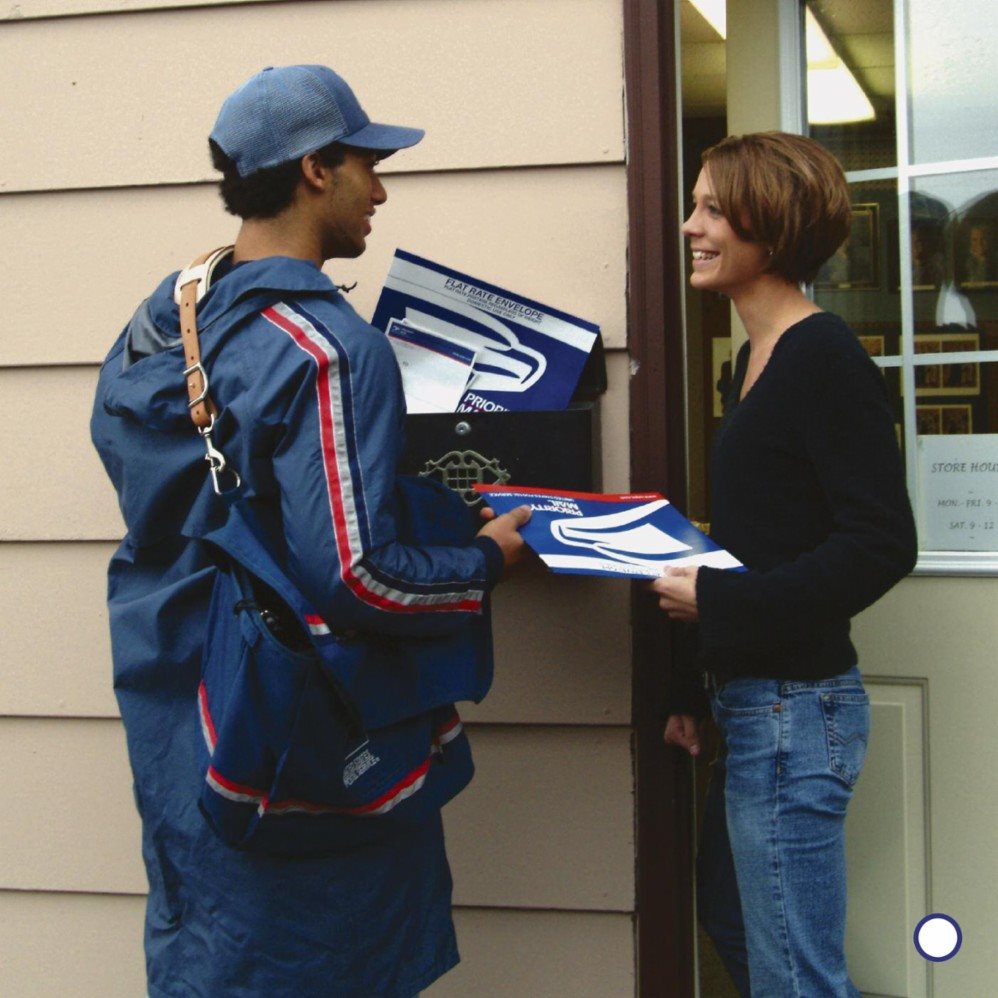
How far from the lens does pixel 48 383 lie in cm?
232

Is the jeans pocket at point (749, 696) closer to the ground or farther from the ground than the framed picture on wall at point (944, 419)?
closer to the ground

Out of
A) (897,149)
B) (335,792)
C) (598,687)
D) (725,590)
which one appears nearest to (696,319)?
(897,149)

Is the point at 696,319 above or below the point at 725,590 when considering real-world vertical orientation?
above

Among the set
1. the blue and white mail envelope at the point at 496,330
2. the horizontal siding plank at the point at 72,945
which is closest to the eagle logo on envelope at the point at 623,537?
the blue and white mail envelope at the point at 496,330

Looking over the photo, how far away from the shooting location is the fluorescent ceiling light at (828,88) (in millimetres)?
2299

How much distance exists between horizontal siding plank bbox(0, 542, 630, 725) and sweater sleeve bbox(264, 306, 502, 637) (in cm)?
64

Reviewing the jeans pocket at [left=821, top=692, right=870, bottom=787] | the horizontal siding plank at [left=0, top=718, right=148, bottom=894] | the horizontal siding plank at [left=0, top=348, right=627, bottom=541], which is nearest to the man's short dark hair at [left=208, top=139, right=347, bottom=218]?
the horizontal siding plank at [left=0, top=348, right=627, bottom=541]

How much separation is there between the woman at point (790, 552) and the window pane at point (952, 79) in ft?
1.84

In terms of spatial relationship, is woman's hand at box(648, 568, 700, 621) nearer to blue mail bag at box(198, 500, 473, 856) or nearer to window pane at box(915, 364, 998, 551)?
blue mail bag at box(198, 500, 473, 856)

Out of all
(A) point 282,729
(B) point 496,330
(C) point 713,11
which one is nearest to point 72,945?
(A) point 282,729

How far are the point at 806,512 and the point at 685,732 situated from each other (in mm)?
504

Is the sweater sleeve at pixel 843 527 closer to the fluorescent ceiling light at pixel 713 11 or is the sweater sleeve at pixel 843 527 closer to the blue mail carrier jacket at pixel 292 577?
the blue mail carrier jacket at pixel 292 577

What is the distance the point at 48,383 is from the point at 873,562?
152 cm

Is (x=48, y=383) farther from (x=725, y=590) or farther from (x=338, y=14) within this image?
(x=725, y=590)
